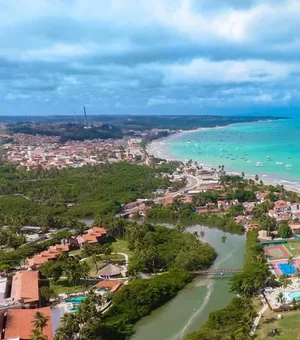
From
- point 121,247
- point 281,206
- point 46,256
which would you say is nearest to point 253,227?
point 281,206

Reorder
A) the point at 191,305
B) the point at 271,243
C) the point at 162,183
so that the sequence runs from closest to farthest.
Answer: the point at 191,305 → the point at 271,243 → the point at 162,183

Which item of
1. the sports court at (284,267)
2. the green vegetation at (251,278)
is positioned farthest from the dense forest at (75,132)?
the green vegetation at (251,278)

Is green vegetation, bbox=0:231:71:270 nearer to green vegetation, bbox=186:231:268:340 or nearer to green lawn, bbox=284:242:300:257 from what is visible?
green vegetation, bbox=186:231:268:340

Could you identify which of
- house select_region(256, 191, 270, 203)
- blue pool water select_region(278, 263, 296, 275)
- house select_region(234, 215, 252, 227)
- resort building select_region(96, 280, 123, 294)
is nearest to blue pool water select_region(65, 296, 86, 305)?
resort building select_region(96, 280, 123, 294)

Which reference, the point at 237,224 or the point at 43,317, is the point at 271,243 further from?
the point at 43,317

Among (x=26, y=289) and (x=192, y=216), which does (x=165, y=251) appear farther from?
(x=192, y=216)

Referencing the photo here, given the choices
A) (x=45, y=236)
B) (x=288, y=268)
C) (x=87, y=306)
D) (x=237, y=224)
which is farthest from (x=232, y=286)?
(x=45, y=236)
